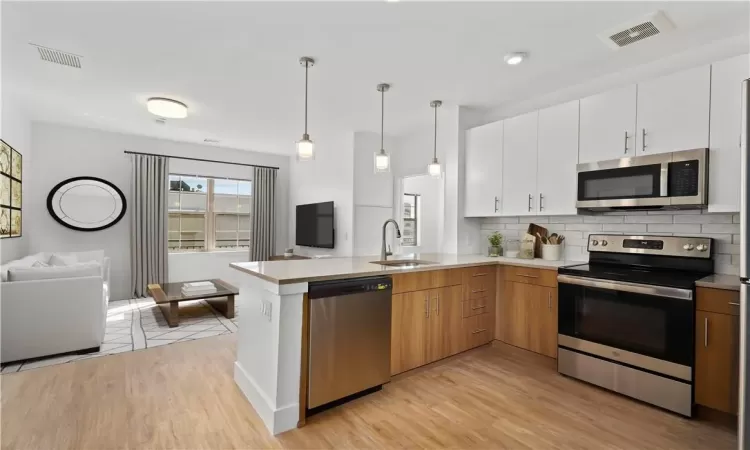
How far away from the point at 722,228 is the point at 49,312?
17.7 feet

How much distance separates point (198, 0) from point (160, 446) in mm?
2548

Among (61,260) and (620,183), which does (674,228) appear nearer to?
(620,183)

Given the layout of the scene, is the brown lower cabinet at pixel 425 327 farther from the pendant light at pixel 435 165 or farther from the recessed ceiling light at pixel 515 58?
the recessed ceiling light at pixel 515 58

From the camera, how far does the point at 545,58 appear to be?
2781 millimetres

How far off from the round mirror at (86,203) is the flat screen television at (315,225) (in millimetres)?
2769

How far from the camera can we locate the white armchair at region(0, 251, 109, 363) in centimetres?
288

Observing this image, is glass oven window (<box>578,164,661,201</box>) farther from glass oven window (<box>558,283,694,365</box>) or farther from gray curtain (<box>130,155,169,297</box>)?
gray curtain (<box>130,155,169,297</box>)

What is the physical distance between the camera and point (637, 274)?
2535mm

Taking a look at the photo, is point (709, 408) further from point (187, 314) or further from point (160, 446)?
point (187, 314)

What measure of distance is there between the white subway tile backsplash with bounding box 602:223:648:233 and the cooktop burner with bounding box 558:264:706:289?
0.34 meters

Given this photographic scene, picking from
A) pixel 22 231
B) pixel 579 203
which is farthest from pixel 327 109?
pixel 22 231

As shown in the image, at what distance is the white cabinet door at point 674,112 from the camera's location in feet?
7.86

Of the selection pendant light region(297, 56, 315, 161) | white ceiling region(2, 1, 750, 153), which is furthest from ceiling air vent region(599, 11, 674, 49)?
pendant light region(297, 56, 315, 161)

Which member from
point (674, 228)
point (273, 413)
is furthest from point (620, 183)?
point (273, 413)
